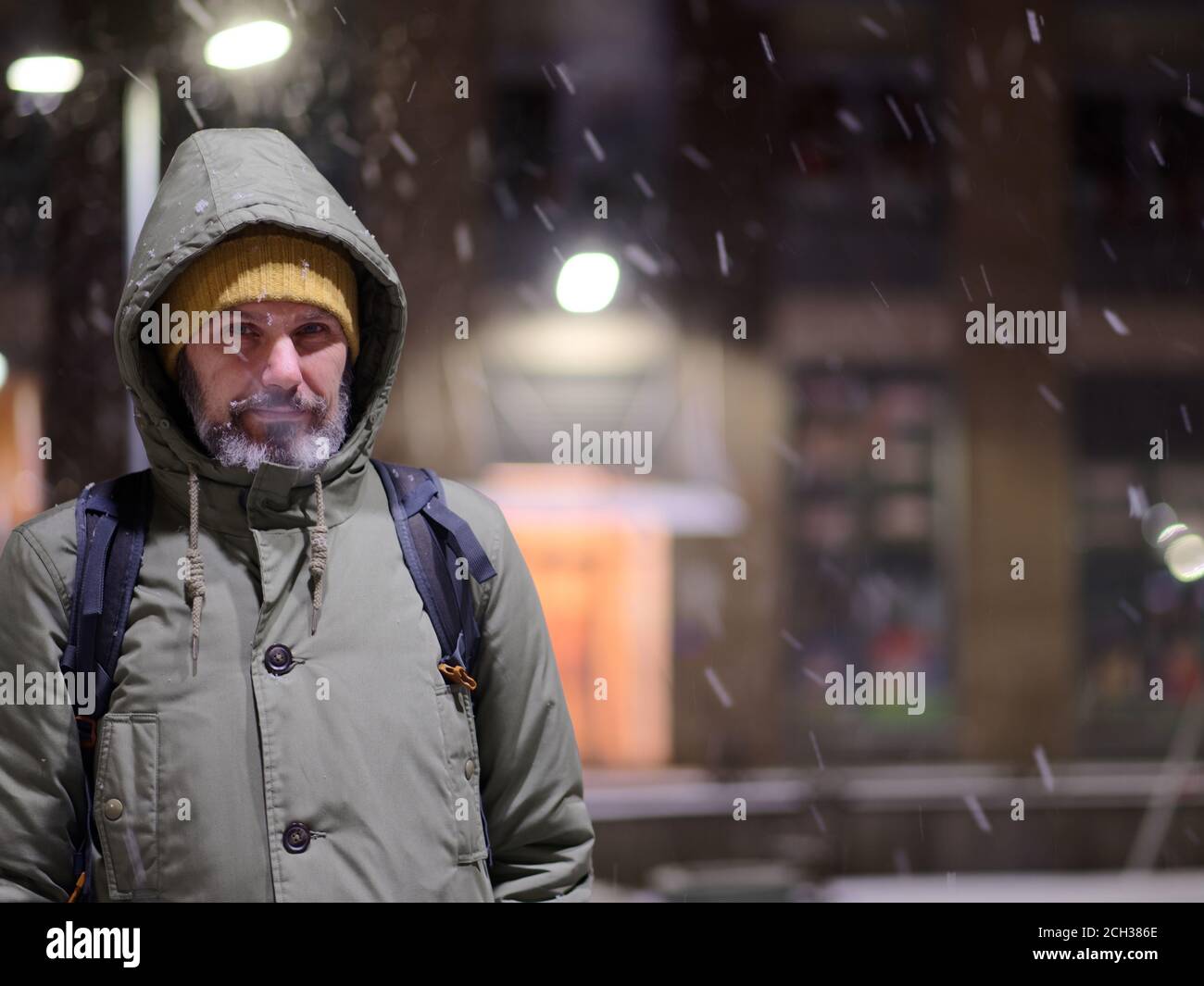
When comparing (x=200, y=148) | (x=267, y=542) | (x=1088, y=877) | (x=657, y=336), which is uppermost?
(x=657, y=336)

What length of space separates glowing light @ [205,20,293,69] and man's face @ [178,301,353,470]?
2401 mm

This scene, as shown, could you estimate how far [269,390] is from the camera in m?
2.37

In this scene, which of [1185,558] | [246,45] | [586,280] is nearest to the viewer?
[246,45]

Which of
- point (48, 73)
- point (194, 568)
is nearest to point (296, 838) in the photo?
point (194, 568)

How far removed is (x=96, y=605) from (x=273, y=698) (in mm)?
340

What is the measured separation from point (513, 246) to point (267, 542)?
308 inches

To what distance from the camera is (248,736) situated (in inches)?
89.2

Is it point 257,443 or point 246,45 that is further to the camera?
point 246,45

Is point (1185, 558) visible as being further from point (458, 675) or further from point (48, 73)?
point (458, 675)

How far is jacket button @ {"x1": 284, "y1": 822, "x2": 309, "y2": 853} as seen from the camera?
224 centimetres

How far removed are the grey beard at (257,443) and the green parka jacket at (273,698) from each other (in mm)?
30

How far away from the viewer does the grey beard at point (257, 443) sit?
2.37 metres
